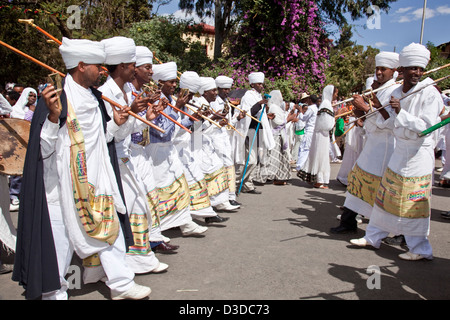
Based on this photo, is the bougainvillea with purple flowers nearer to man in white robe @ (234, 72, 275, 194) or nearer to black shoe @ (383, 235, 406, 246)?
man in white robe @ (234, 72, 275, 194)

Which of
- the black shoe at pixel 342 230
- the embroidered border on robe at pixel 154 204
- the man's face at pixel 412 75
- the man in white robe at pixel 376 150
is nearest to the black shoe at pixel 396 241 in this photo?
the man in white robe at pixel 376 150

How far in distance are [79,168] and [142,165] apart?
1215 mm

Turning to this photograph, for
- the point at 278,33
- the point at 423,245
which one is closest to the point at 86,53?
the point at 423,245

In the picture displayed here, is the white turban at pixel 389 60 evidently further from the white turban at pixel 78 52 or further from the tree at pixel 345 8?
the tree at pixel 345 8

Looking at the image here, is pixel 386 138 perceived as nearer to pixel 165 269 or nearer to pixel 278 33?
pixel 165 269

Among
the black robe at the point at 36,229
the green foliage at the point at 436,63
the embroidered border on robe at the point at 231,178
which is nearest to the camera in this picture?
the black robe at the point at 36,229

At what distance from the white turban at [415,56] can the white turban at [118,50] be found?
289cm

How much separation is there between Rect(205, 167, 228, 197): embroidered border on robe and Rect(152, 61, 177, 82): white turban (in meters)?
1.79

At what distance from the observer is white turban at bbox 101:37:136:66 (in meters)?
3.73

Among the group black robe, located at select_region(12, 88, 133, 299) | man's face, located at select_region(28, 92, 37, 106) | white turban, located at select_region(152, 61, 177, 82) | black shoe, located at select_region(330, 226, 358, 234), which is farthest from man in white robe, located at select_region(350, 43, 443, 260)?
man's face, located at select_region(28, 92, 37, 106)

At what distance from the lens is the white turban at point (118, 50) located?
147 inches

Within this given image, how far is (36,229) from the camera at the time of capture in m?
2.96

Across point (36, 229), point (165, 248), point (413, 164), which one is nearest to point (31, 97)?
point (165, 248)

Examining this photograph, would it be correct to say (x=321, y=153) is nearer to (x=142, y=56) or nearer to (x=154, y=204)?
(x=154, y=204)
